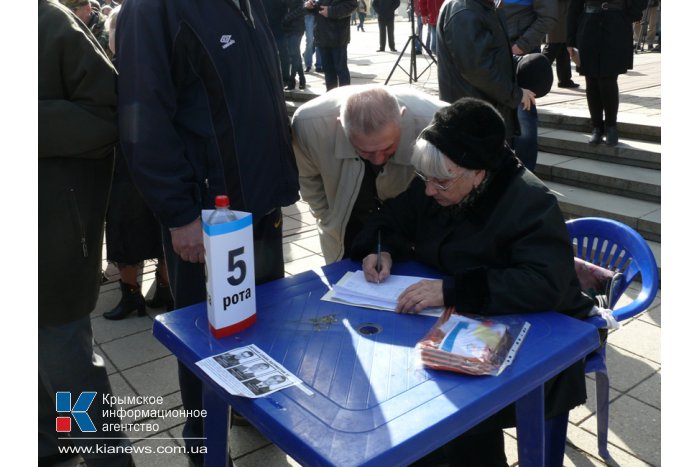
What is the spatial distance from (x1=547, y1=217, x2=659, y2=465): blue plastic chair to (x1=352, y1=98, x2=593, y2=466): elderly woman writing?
212 mm

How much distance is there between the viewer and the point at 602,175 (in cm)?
499

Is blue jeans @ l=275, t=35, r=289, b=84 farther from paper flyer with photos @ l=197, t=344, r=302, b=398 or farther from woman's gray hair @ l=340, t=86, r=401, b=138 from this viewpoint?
paper flyer with photos @ l=197, t=344, r=302, b=398

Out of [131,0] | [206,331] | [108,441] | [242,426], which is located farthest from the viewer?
[242,426]

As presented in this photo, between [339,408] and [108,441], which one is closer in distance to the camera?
[339,408]

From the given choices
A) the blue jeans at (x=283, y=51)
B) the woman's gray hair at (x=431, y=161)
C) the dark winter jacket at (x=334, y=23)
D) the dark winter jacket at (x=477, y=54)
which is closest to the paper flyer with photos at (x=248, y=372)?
the woman's gray hair at (x=431, y=161)

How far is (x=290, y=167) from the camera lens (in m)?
2.43

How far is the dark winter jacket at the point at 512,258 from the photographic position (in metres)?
1.86

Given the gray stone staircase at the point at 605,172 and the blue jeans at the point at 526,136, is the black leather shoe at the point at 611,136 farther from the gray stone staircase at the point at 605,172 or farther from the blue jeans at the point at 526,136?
the blue jeans at the point at 526,136

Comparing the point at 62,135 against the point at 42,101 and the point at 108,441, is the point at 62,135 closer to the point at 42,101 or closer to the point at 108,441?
the point at 42,101

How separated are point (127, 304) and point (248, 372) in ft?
7.68

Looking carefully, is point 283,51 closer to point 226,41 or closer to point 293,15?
point 293,15

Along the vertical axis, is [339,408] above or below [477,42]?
below

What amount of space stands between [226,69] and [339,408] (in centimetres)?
120

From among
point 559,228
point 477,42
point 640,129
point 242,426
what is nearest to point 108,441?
point 242,426
